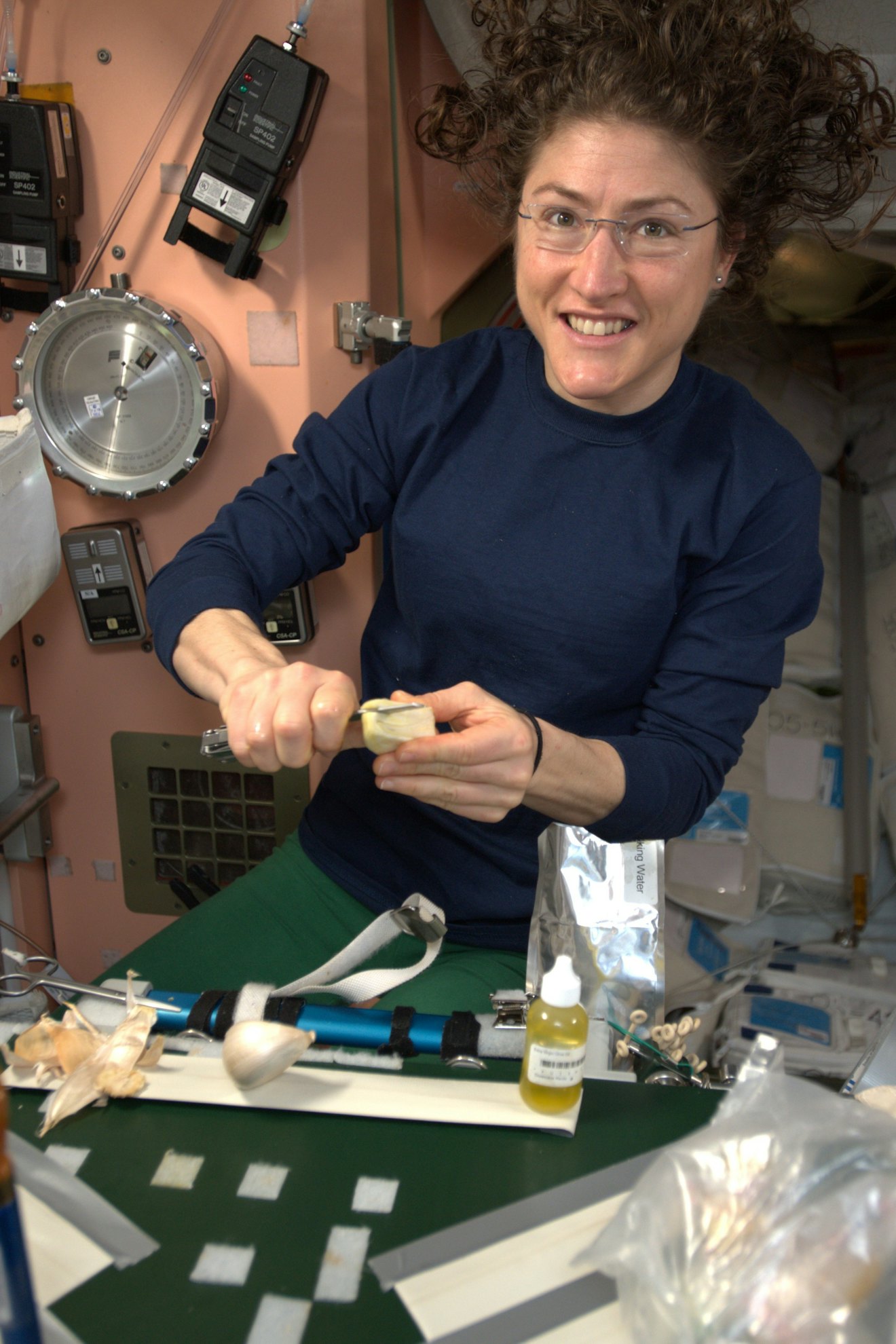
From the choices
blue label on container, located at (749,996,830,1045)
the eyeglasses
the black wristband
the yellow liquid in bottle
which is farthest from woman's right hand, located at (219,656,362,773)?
blue label on container, located at (749,996,830,1045)

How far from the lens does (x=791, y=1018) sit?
6.30ft

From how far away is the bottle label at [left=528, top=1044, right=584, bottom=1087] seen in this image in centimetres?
76

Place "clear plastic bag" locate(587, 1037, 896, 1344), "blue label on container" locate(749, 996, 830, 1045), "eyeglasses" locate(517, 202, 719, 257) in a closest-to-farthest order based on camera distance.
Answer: "clear plastic bag" locate(587, 1037, 896, 1344) → "eyeglasses" locate(517, 202, 719, 257) → "blue label on container" locate(749, 996, 830, 1045)

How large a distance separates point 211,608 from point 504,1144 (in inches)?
24.9

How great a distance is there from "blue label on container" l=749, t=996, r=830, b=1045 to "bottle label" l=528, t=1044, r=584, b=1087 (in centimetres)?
125

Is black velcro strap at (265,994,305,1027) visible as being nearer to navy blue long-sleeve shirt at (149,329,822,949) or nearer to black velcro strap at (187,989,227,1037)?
black velcro strap at (187,989,227,1037)

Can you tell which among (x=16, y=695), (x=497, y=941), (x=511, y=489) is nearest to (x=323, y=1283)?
(x=497, y=941)

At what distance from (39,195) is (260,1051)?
1249 mm

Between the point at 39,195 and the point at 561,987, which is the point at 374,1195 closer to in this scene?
the point at 561,987

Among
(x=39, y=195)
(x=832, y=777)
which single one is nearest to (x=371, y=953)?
(x=39, y=195)

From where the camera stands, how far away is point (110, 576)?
1683mm

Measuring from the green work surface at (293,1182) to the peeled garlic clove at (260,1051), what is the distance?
1.1 inches

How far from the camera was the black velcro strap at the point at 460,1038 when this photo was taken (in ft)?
2.87

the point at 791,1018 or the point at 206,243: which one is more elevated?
the point at 206,243
